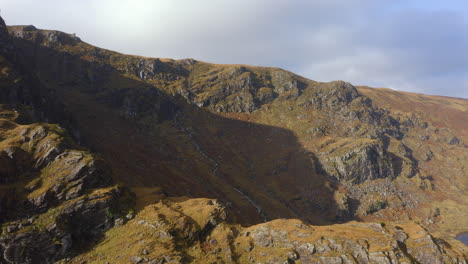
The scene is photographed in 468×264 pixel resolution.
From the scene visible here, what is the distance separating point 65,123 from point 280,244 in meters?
62.4

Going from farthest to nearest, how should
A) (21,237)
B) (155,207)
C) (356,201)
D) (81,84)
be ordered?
(81,84) → (356,201) → (155,207) → (21,237)

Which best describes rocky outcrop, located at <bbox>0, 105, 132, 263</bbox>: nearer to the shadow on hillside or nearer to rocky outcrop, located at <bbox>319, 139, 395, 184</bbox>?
the shadow on hillside

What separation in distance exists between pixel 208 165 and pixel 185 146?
1417 cm

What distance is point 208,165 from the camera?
321 feet

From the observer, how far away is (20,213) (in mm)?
35375

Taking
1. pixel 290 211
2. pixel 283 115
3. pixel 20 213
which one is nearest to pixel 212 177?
pixel 290 211

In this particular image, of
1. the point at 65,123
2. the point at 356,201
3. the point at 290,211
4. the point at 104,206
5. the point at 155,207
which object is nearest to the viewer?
the point at 104,206

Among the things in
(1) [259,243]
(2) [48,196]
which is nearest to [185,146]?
(2) [48,196]

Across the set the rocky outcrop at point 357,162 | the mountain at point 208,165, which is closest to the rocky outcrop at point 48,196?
the mountain at point 208,165

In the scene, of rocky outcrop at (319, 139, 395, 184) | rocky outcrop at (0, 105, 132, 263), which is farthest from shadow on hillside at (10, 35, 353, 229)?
rocky outcrop at (0, 105, 132, 263)

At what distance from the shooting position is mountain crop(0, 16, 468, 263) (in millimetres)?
35438

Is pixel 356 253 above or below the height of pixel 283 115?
below

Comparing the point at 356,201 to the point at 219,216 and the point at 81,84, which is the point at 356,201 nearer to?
the point at 219,216

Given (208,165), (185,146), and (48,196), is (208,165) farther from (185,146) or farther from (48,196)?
(48,196)
